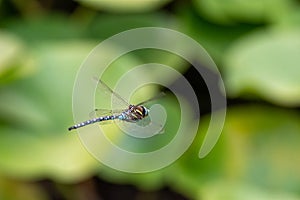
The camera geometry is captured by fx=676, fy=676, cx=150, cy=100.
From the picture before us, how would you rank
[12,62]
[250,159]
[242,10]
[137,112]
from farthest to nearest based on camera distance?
1. [242,10]
2. [250,159]
3. [12,62]
4. [137,112]

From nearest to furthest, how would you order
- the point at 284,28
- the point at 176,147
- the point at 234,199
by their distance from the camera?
the point at 234,199 < the point at 176,147 < the point at 284,28

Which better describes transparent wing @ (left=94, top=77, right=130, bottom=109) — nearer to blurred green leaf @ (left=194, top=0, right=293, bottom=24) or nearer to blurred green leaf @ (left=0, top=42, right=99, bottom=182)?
blurred green leaf @ (left=0, top=42, right=99, bottom=182)

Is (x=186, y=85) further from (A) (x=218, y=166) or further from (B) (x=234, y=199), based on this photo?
(B) (x=234, y=199)

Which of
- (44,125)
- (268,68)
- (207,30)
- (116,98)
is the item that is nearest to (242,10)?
(207,30)

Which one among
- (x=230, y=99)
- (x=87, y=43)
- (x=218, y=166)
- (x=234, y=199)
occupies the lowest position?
(x=234, y=199)

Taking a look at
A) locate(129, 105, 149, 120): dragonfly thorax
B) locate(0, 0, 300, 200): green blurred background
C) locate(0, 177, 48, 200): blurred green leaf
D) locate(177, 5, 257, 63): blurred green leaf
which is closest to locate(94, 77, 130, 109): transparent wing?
locate(129, 105, 149, 120): dragonfly thorax

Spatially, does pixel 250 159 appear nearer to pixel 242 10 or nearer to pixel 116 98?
pixel 242 10

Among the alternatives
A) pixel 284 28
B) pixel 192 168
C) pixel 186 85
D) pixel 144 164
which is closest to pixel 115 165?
pixel 144 164
